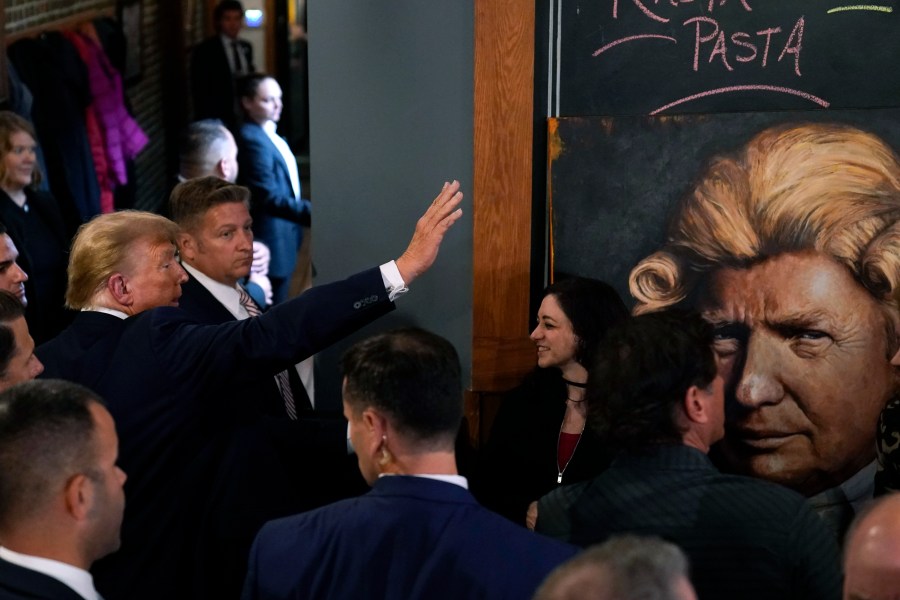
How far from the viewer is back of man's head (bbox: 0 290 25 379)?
261 centimetres

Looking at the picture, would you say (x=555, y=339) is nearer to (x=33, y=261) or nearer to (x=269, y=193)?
(x=33, y=261)

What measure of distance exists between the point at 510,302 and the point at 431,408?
134 centimetres

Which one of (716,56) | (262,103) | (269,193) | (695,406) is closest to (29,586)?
(695,406)

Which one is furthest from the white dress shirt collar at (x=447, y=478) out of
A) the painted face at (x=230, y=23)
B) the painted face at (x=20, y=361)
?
the painted face at (x=230, y=23)

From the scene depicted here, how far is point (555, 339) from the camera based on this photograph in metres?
3.06

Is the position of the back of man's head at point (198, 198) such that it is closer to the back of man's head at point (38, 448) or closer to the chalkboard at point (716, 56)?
the chalkboard at point (716, 56)

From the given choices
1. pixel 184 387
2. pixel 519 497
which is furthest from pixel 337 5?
pixel 519 497

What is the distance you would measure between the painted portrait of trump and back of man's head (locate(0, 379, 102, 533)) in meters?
1.72

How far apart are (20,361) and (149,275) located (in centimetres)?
44

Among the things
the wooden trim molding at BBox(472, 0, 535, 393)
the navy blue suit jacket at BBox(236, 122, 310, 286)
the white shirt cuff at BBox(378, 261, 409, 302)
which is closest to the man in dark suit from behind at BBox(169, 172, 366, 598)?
the white shirt cuff at BBox(378, 261, 409, 302)

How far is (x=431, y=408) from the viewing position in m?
1.99

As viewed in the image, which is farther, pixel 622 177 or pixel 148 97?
pixel 148 97

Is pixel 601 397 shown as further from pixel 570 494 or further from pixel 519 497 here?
pixel 519 497

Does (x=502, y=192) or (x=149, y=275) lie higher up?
(x=502, y=192)
